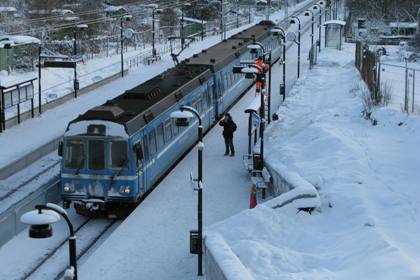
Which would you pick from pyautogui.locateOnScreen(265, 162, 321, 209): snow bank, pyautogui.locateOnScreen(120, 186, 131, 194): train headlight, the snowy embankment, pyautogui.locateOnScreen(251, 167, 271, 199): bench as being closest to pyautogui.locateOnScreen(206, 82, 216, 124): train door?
the snowy embankment

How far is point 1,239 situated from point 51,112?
19.2m

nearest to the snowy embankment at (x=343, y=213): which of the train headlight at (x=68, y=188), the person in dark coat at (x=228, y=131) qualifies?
the person in dark coat at (x=228, y=131)

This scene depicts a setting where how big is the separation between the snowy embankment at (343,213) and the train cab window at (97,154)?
196 inches

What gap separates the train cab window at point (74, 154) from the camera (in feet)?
69.8

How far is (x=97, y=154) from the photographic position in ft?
69.5

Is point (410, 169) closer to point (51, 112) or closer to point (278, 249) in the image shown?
point (278, 249)

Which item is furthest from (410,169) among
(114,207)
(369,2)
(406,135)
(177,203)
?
(369,2)

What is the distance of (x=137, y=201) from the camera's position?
21938 mm

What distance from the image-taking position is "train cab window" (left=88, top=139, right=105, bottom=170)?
69.4 ft

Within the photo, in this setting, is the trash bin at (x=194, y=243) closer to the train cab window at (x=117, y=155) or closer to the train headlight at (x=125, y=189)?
the train headlight at (x=125, y=189)

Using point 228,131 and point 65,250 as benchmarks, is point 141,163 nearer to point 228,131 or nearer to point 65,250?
point 65,250

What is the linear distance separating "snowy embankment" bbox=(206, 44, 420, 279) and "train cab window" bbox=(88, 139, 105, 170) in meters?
4.98

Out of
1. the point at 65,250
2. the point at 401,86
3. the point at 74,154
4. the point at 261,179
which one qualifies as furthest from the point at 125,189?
the point at 401,86

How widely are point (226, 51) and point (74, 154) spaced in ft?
63.0
